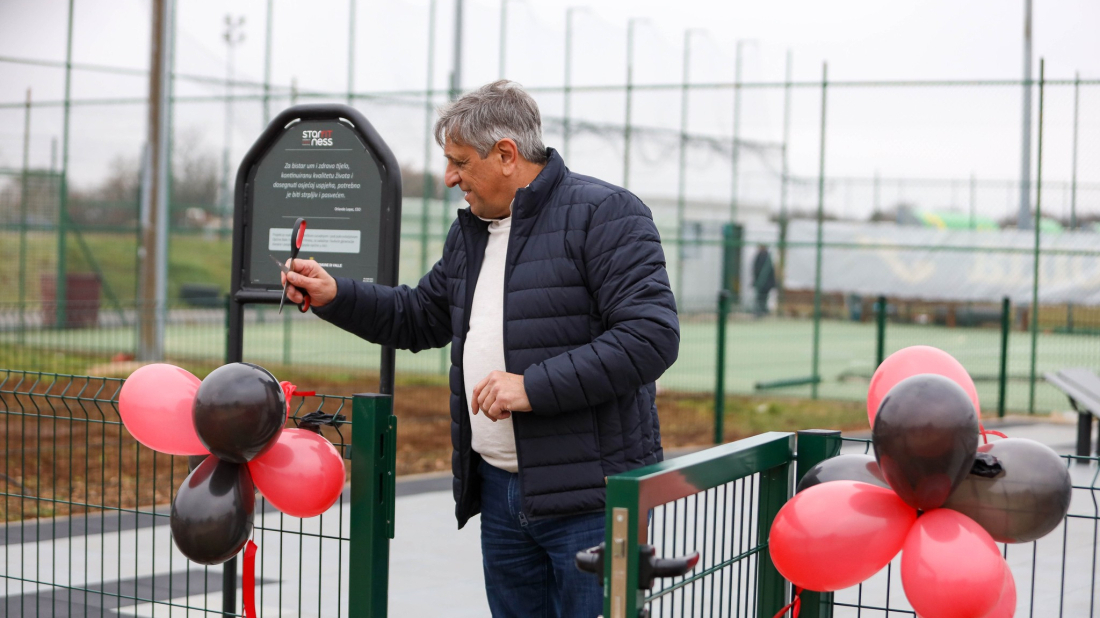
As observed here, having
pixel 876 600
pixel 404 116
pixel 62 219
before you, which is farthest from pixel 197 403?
pixel 62 219

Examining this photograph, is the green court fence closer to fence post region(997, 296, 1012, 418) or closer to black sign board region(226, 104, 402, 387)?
black sign board region(226, 104, 402, 387)

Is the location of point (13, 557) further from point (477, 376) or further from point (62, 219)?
point (62, 219)

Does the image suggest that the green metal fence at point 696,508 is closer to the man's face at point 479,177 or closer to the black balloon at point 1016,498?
the black balloon at point 1016,498

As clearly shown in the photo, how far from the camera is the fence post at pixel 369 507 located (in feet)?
9.82

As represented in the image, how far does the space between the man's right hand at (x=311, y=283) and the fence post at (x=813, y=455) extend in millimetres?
1337

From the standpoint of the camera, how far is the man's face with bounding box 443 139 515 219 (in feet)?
9.48

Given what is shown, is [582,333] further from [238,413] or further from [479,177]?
[238,413]

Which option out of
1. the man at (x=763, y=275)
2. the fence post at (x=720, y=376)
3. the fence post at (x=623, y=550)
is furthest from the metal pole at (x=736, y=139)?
the fence post at (x=623, y=550)

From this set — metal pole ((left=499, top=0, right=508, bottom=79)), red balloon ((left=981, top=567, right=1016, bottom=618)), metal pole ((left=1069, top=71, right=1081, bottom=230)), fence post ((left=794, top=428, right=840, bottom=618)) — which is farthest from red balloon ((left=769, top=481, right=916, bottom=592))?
metal pole ((left=499, top=0, right=508, bottom=79))

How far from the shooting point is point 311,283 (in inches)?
125

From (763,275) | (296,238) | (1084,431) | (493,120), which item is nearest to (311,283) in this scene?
(296,238)

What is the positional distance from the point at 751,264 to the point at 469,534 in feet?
48.3

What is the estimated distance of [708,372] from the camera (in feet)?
54.7

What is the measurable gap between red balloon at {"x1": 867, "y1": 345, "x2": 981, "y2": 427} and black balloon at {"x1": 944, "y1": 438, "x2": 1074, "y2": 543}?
0.28 m
